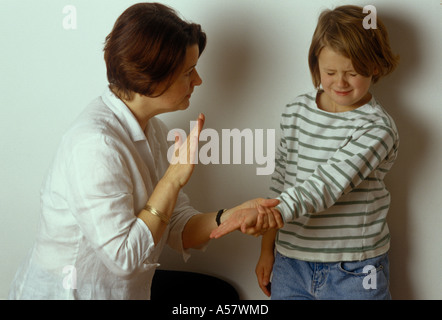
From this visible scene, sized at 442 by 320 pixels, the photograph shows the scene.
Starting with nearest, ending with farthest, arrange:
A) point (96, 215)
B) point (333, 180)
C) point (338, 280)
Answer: point (96, 215) → point (333, 180) → point (338, 280)

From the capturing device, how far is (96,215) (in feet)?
4.02

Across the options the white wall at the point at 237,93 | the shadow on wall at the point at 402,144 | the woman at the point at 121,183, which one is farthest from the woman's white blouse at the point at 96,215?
the shadow on wall at the point at 402,144

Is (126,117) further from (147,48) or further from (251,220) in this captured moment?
(251,220)

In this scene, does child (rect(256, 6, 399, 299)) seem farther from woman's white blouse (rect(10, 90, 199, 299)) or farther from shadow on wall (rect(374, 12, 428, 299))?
woman's white blouse (rect(10, 90, 199, 299))

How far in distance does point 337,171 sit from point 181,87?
16.5 inches

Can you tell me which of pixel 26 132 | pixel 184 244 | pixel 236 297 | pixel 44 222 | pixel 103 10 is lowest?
pixel 236 297

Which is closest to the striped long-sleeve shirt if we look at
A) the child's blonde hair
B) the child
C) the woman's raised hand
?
the child

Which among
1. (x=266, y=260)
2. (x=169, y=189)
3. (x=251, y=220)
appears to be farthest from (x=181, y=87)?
(x=266, y=260)

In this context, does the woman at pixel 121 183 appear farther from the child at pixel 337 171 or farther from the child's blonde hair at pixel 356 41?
the child's blonde hair at pixel 356 41

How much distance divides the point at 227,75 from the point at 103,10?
39 cm

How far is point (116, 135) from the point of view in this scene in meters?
1.29
